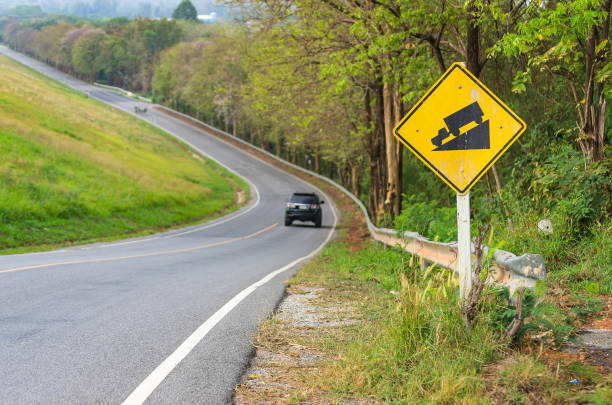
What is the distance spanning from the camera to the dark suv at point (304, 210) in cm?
3075

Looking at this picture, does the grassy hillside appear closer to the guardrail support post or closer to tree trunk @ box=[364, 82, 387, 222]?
tree trunk @ box=[364, 82, 387, 222]

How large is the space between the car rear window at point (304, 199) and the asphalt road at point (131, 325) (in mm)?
15957

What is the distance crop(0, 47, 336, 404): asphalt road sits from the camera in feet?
14.1

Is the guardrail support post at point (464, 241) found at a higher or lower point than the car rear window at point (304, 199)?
higher

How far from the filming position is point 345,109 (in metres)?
28.2

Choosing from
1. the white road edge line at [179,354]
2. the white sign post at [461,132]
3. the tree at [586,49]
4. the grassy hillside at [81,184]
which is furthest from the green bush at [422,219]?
the grassy hillside at [81,184]

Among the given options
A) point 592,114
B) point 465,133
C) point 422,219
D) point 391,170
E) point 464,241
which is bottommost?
point 422,219

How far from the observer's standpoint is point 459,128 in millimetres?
5477

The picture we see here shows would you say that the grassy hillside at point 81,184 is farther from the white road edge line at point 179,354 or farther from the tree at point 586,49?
the tree at point 586,49

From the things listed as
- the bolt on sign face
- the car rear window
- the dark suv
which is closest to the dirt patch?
the bolt on sign face

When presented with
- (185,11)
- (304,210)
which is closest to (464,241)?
(304,210)

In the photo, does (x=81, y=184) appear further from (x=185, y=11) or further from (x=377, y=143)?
(x=185, y=11)

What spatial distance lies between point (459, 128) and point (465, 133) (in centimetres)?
8

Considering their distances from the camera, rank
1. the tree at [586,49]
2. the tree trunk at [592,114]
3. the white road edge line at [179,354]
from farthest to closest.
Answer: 1. the tree trunk at [592,114]
2. the tree at [586,49]
3. the white road edge line at [179,354]
